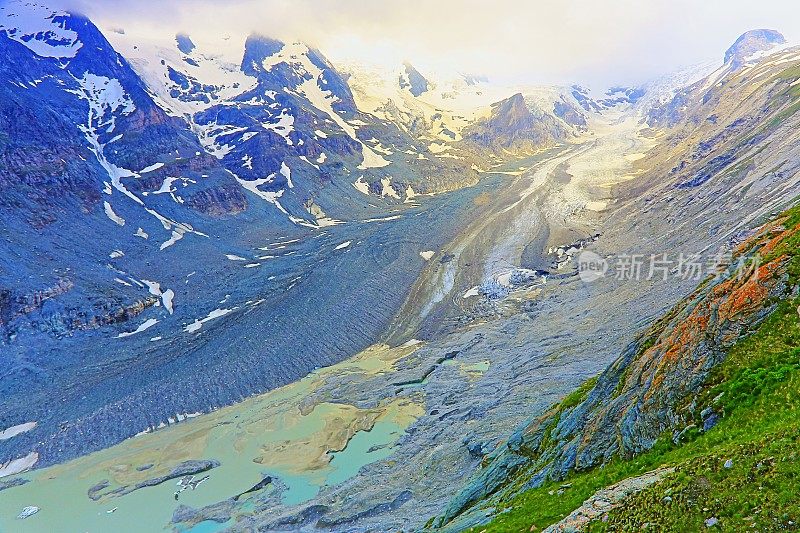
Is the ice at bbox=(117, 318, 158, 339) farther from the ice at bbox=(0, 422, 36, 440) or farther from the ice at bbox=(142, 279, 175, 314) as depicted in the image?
the ice at bbox=(0, 422, 36, 440)

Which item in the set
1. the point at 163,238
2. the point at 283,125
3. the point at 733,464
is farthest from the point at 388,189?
the point at 733,464

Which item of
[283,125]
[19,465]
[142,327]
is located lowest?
[19,465]

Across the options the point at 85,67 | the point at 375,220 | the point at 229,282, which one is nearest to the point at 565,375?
the point at 229,282
